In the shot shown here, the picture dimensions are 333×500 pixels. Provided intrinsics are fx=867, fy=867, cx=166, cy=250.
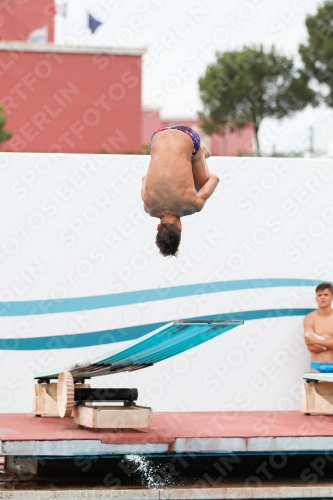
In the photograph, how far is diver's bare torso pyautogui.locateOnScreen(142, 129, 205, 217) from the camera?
21.2ft

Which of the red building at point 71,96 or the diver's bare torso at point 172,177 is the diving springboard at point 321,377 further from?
the red building at point 71,96

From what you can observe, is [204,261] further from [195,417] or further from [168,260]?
[195,417]

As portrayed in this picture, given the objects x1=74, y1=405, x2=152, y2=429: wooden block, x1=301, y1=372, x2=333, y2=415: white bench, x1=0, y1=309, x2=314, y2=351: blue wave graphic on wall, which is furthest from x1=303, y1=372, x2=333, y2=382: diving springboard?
x1=74, y1=405, x2=152, y2=429: wooden block

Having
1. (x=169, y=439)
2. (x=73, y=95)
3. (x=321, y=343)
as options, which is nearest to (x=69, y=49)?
(x=73, y=95)

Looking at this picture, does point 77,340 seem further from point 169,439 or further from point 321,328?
point 169,439

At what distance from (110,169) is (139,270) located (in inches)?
44.6

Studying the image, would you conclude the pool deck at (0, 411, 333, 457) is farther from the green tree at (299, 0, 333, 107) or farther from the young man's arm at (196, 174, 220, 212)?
the green tree at (299, 0, 333, 107)

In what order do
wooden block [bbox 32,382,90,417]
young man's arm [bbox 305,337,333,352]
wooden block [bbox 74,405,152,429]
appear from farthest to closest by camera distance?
young man's arm [bbox 305,337,333,352] < wooden block [bbox 32,382,90,417] < wooden block [bbox 74,405,152,429]

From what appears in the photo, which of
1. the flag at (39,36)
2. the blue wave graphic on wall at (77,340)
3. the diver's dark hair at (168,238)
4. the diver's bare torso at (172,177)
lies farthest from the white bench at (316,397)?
the flag at (39,36)

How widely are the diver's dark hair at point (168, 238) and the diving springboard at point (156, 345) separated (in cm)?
70

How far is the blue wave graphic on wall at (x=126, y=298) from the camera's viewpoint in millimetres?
9133

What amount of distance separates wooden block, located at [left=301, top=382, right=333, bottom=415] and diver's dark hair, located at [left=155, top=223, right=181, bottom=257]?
240 cm

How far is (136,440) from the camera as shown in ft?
20.1

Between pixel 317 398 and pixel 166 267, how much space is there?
7.26ft
